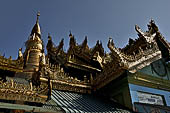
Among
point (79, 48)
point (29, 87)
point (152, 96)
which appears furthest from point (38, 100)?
point (79, 48)

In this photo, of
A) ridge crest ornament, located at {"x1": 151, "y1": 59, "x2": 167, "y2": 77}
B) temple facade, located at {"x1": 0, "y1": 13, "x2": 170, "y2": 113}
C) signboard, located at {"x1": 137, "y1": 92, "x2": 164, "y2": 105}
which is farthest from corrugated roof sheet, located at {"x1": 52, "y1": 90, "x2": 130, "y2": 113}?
ridge crest ornament, located at {"x1": 151, "y1": 59, "x2": 167, "y2": 77}

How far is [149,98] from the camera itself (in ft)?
24.9

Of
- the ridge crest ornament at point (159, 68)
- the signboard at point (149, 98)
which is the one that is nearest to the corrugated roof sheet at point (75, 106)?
the signboard at point (149, 98)

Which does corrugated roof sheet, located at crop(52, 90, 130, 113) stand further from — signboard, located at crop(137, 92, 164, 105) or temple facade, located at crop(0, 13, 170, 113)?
signboard, located at crop(137, 92, 164, 105)

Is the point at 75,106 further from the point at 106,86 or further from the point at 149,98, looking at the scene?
the point at 149,98

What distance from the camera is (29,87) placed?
512 cm

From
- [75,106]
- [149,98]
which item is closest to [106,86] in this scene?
[149,98]

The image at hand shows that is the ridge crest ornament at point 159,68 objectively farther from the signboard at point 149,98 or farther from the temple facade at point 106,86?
the signboard at point 149,98

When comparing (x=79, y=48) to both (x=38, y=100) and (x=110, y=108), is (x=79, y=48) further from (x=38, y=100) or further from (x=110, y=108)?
(x=38, y=100)

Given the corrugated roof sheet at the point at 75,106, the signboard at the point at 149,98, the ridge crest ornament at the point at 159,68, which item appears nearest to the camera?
the corrugated roof sheet at the point at 75,106

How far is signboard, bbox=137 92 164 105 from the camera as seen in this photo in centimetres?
730

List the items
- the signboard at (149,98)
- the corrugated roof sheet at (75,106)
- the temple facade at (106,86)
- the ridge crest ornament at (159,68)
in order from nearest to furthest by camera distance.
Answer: the temple facade at (106,86), the corrugated roof sheet at (75,106), the signboard at (149,98), the ridge crest ornament at (159,68)

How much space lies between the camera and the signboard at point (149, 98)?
730 cm

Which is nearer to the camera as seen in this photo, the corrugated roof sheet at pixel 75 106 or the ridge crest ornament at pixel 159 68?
the corrugated roof sheet at pixel 75 106
